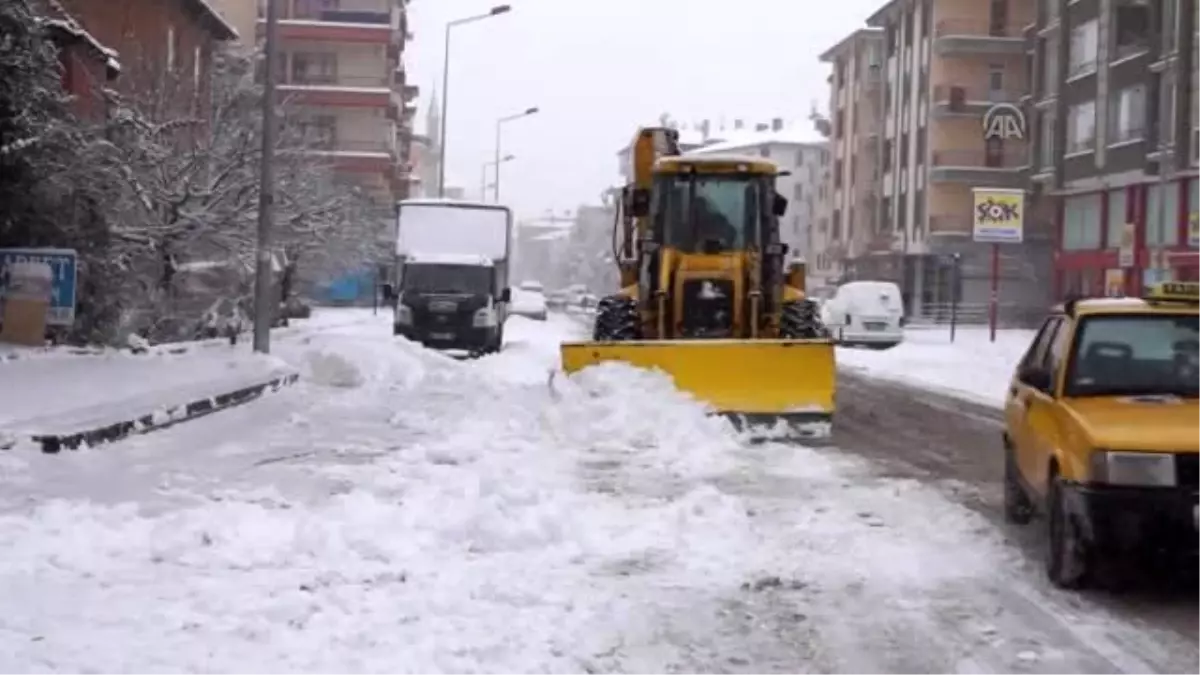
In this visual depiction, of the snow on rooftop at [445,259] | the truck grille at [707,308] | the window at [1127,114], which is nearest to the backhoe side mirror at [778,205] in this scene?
the truck grille at [707,308]

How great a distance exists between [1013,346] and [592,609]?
36492mm

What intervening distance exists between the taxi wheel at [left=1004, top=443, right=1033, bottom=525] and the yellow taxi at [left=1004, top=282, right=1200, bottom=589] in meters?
0.01

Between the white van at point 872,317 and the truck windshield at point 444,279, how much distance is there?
43.1 feet

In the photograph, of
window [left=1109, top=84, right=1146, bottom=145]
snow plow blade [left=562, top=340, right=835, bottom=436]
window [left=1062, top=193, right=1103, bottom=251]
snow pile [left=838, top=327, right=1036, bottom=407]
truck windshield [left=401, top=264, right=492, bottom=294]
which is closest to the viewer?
snow plow blade [left=562, top=340, right=835, bottom=436]

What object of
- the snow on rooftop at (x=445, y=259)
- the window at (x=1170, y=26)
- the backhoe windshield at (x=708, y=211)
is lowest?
the snow on rooftop at (x=445, y=259)

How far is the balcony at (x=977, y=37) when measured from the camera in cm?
6650

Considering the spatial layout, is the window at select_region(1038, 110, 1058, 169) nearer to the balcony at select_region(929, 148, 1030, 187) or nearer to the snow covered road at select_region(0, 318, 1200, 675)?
the balcony at select_region(929, 148, 1030, 187)

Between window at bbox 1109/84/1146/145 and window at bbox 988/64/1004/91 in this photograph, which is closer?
window at bbox 1109/84/1146/145

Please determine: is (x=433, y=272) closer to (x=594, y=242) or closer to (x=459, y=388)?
(x=459, y=388)

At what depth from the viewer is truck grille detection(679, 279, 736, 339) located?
64.1ft

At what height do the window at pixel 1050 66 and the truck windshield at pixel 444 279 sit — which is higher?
the window at pixel 1050 66

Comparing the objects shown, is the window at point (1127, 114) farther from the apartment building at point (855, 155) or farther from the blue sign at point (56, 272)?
the blue sign at point (56, 272)

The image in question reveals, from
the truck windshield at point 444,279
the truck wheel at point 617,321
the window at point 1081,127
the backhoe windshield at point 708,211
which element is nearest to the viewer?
the backhoe windshield at point 708,211

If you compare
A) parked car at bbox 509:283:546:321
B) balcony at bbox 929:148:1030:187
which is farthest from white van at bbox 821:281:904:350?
balcony at bbox 929:148:1030:187
